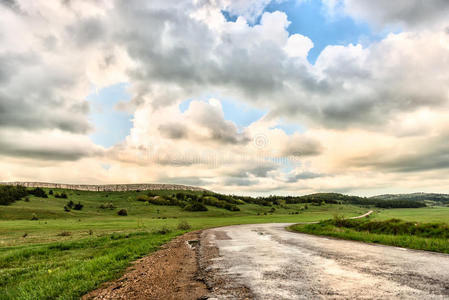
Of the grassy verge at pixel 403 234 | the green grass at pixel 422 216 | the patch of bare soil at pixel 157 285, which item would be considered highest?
the patch of bare soil at pixel 157 285

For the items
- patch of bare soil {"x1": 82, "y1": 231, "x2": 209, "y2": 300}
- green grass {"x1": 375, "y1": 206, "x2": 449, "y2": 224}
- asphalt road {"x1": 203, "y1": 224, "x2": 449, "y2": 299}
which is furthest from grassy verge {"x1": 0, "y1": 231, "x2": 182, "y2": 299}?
green grass {"x1": 375, "y1": 206, "x2": 449, "y2": 224}

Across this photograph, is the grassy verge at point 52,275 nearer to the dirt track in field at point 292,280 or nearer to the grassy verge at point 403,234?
the dirt track in field at point 292,280

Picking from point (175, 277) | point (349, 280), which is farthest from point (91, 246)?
point (349, 280)

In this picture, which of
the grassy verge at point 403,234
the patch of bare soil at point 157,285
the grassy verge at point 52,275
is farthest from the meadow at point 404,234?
the grassy verge at point 52,275

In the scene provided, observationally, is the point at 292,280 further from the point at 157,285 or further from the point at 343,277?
the point at 157,285

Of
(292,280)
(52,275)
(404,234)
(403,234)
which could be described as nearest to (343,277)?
(292,280)

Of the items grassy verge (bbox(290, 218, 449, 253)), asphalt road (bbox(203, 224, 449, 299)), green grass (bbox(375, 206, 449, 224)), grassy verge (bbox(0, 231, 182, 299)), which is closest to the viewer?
asphalt road (bbox(203, 224, 449, 299))

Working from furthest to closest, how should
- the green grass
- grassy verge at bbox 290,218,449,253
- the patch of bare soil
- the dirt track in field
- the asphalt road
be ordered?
the green grass < grassy verge at bbox 290,218,449,253 < the patch of bare soil < the dirt track in field < the asphalt road

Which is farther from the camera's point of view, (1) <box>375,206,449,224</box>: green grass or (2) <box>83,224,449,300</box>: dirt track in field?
(1) <box>375,206,449,224</box>: green grass

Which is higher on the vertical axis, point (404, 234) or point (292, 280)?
point (292, 280)

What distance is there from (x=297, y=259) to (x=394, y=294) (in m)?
6.89

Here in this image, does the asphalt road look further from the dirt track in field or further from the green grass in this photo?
the green grass

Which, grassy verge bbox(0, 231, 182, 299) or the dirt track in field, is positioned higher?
the dirt track in field

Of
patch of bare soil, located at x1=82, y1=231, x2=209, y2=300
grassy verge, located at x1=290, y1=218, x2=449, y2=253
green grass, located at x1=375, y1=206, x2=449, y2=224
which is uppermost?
patch of bare soil, located at x1=82, y1=231, x2=209, y2=300
